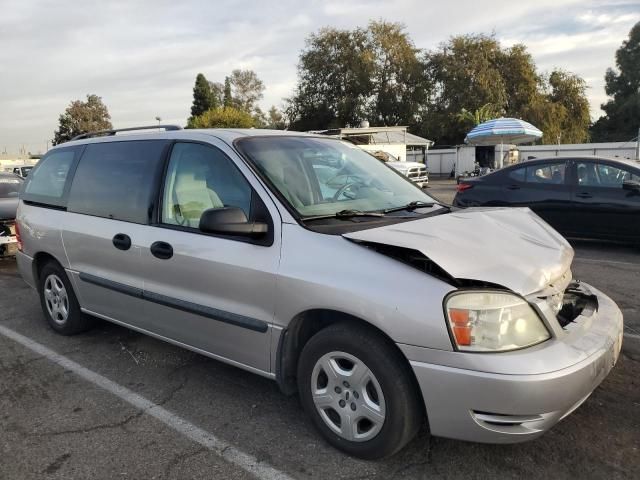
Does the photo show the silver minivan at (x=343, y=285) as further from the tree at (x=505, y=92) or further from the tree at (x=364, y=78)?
the tree at (x=364, y=78)

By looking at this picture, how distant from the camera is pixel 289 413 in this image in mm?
3262

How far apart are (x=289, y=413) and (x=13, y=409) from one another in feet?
5.90

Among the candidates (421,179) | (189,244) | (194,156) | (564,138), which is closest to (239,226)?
(189,244)

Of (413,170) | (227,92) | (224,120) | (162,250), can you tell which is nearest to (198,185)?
(162,250)

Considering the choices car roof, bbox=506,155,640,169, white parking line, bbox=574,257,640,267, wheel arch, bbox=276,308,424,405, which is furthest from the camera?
car roof, bbox=506,155,640,169

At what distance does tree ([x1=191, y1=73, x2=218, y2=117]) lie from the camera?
62.8 m

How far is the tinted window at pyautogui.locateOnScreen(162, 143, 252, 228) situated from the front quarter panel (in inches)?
20.5

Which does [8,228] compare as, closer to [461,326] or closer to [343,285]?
[343,285]

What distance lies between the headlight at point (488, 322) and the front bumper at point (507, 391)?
46 mm

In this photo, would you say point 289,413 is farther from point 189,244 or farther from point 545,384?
point 545,384

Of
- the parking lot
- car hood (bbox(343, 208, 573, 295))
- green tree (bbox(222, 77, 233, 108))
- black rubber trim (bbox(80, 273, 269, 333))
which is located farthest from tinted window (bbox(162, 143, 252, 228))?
green tree (bbox(222, 77, 233, 108))

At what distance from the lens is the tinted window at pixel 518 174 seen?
327 inches

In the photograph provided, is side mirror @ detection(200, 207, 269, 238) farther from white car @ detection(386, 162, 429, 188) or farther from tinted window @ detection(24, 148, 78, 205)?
white car @ detection(386, 162, 429, 188)

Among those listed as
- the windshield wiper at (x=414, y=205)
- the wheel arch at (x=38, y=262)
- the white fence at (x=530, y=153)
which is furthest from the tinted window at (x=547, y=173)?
the white fence at (x=530, y=153)
